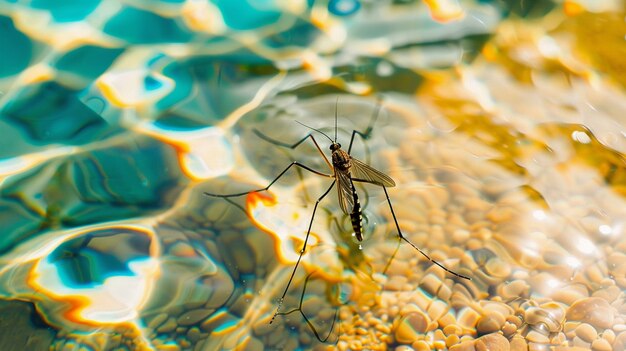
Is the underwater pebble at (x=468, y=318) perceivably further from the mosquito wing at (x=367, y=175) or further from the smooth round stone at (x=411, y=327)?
the mosquito wing at (x=367, y=175)

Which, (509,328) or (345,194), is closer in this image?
(509,328)

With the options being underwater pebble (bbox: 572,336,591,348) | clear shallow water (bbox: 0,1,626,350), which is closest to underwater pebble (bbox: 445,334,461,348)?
clear shallow water (bbox: 0,1,626,350)

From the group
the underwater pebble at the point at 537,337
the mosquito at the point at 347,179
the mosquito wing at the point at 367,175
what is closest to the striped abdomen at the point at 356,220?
the mosquito at the point at 347,179

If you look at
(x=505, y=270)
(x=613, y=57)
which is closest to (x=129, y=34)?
(x=505, y=270)

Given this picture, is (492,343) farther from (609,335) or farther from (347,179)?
(347,179)

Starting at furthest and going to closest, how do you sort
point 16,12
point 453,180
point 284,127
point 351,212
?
1. point 16,12
2. point 284,127
3. point 453,180
4. point 351,212

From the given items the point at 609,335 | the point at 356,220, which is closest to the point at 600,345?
the point at 609,335

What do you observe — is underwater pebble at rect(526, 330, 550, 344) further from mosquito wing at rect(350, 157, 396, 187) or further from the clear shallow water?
mosquito wing at rect(350, 157, 396, 187)

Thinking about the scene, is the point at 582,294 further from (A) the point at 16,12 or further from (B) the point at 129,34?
(A) the point at 16,12
